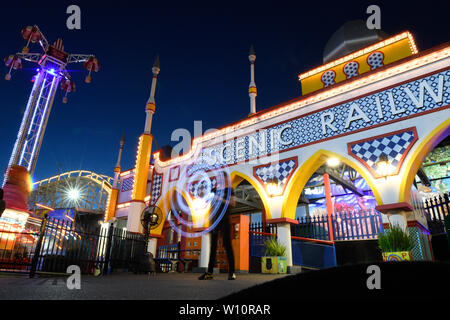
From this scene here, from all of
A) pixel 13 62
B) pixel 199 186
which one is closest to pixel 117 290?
pixel 199 186

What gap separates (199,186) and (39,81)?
646 inches

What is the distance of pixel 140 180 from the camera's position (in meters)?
13.9

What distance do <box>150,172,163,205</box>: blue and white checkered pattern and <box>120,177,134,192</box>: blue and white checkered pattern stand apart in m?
3.65

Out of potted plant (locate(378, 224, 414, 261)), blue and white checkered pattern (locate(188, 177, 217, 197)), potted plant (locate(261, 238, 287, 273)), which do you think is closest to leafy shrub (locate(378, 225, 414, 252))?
potted plant (locate(378, 224, 414, 261))

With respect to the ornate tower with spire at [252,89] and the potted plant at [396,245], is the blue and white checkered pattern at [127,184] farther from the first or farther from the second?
the potted plant at [396,245]

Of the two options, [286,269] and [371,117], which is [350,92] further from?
[286,269]

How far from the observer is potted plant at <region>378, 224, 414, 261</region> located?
6.15 meters

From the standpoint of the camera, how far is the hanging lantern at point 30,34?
1939 centimetres

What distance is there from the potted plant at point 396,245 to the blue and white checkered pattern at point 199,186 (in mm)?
6573

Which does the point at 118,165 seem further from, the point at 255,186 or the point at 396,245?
the point at 396,245

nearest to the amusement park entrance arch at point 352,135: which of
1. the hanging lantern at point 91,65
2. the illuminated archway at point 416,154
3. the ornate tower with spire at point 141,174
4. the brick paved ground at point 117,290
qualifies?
the illuminated archway at point 416,154

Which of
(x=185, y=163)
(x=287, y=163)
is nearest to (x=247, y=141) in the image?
(x=287, y=163)

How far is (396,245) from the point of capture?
6.34 meters

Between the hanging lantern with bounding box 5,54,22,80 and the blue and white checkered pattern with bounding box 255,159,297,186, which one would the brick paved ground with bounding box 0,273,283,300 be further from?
the hanging lantern with bounding box 5,54,22,80
